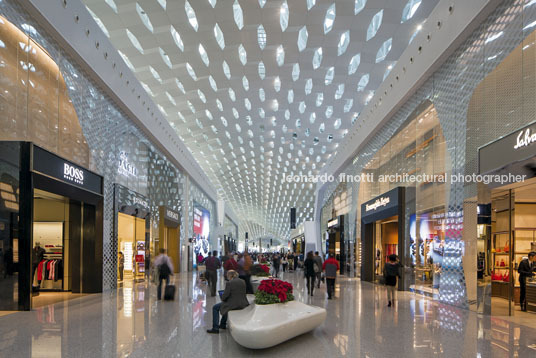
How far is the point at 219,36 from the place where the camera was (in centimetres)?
1884

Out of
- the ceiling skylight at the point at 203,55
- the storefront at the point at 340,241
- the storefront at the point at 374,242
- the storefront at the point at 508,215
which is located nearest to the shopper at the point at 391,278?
the storefront at the point at 508,215

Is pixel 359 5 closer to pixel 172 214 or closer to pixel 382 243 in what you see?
pixel 382 243

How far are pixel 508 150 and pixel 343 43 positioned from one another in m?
11.9

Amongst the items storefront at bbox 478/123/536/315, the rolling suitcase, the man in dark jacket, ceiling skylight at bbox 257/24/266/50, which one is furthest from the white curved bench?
ceiling skylight at bbox 257/24/266/50

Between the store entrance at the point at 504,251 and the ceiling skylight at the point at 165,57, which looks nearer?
the store entrance at the point at 504,251

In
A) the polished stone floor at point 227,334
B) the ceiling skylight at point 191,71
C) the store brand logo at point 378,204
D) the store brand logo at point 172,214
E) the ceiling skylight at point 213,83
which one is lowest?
the polished stone floor at point 227,334

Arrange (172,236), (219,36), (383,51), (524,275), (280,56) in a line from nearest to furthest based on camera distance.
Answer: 1. (524,275)
2. (219,36)
3. (383,51)
4. (280,56)
5. (172,236)

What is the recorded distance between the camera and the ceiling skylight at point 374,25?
662 inches

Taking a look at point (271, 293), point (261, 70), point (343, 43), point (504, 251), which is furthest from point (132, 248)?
point (504, 251)

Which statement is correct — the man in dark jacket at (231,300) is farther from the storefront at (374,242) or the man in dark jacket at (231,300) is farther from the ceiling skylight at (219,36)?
the storefront at (374,242)

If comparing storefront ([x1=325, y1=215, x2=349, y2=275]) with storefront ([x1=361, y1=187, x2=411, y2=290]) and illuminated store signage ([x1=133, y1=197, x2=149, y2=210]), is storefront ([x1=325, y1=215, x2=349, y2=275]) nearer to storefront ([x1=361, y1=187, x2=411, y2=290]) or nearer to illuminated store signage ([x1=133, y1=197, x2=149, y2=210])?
storefront ([x1=361, y1=187, x2=411, y2=290])

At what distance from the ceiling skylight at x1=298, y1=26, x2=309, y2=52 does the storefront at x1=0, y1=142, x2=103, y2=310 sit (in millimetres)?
9590

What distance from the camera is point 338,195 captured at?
102 ft

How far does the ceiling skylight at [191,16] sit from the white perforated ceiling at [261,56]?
40mm
